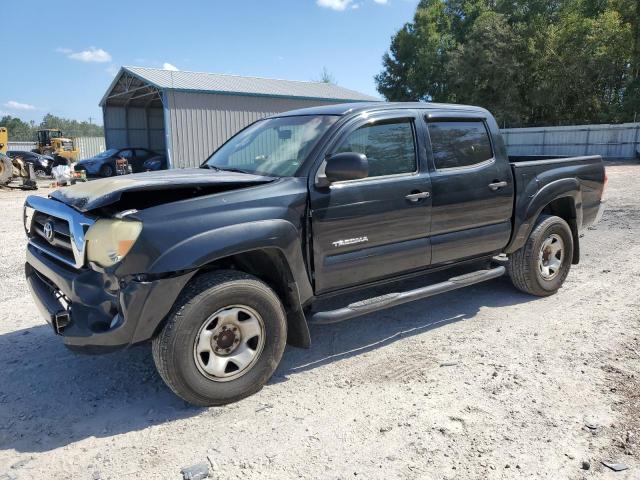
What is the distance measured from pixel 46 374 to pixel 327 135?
2761 millimetres

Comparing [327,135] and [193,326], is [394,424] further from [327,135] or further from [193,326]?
[327,135]

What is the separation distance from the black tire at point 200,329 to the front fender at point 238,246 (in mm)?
192

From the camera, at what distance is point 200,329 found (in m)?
3.15

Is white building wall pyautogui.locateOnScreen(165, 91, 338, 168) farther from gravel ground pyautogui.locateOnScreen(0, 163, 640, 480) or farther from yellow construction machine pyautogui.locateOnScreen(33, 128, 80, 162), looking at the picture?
gravel ground pyautogui.locateOnScreen(0, 163, 640, 480)

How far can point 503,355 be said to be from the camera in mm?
4039

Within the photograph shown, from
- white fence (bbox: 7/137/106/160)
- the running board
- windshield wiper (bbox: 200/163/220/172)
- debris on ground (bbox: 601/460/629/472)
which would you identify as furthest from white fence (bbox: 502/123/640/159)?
white fence (bbox: 7/137/106/160)

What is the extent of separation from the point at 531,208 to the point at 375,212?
2049mm

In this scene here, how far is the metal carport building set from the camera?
2250 centimetres

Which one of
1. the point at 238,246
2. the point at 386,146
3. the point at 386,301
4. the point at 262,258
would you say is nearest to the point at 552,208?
the point at 386,146

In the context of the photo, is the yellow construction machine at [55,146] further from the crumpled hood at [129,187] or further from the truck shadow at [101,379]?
the crumpled hood at [129,187]

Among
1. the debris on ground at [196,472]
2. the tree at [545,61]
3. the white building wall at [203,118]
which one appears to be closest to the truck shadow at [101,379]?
Result: the debris on ground at [196,472]

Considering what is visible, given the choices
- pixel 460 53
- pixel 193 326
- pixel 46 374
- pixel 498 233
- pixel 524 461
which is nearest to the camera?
pixel 524 461

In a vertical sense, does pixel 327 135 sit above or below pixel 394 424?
above

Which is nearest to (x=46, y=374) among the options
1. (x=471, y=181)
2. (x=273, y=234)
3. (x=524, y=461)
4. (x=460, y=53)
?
(x=273, y=234)
